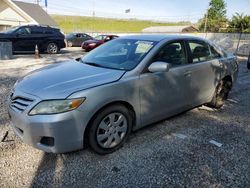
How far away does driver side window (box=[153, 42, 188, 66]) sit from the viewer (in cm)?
378

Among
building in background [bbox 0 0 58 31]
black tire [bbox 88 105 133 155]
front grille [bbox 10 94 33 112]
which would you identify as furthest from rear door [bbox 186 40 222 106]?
building in background [bbox 0 0 58 31]

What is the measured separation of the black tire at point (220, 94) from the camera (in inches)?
201

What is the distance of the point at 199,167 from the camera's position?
10.1ft

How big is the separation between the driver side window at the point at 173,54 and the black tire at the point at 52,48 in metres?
12.7

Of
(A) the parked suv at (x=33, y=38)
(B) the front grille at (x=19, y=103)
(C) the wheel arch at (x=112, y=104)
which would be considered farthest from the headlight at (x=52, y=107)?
(A) the parked suv at (x=33, y=38)

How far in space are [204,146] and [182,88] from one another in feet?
3.26

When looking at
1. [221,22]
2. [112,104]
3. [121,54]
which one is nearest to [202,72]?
[121,54]

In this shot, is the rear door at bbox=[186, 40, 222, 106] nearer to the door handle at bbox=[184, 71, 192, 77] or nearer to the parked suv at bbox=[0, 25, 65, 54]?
the door handle at bbox=[184, 71, 192, 77]

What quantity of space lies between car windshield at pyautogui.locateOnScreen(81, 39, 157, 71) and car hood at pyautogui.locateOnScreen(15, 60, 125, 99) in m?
0.22

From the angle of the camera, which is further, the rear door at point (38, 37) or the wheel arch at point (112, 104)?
the rear door at point (38, 37)

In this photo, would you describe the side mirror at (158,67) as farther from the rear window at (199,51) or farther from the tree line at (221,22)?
the tree line at (221,22)

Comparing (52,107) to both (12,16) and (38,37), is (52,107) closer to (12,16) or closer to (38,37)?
(38,37)

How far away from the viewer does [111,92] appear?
3064 mm

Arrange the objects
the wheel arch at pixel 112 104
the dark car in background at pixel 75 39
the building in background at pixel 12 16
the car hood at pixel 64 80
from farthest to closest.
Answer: the building in background at pixel 12 16
the dark car in background at pixel 75 39
the wheel arch at pixel 112 104
the car hood at pixel 64 80
